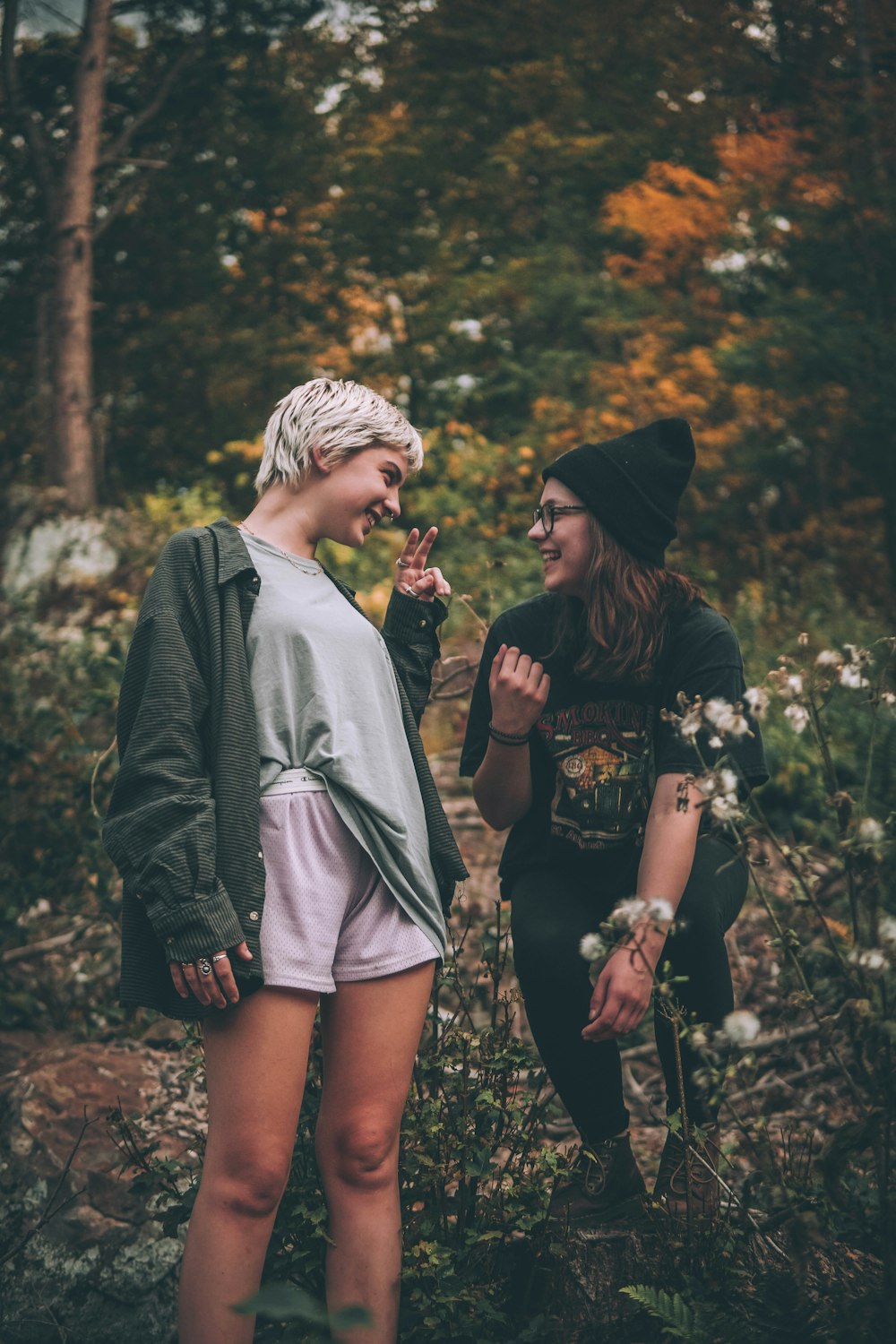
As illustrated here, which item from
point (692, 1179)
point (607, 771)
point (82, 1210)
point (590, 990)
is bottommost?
point (82, 1210)

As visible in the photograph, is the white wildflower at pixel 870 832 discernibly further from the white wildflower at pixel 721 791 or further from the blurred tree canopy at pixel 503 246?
the blurred tree canopy at pixel 503 246

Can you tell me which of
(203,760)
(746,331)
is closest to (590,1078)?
(203,760)

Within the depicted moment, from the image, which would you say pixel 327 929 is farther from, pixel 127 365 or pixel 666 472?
pixel 127 365

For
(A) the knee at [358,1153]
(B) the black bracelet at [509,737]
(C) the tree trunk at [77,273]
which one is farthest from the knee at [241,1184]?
(C) the tree trunk at [77,273]

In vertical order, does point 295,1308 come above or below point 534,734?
above

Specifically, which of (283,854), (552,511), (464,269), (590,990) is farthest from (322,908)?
(464,269)

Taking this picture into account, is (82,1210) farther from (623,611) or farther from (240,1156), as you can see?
(623,611)

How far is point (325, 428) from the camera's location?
2102 mm

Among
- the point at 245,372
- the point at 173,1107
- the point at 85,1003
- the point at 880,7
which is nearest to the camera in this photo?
the point at 173,1107

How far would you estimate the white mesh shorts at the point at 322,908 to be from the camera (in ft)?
6.01

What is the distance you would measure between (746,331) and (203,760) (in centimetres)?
848

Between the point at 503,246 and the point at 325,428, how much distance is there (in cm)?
1025

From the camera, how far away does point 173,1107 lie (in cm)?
300

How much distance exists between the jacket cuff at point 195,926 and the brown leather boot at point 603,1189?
37.5 inches
